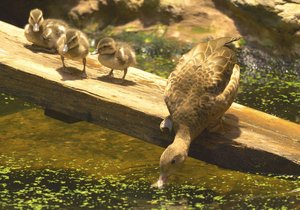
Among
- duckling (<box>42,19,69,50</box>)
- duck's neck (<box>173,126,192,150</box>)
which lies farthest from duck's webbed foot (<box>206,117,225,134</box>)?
duckling (<box>42,19,69,50</box>)

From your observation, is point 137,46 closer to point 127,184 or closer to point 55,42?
point 55,42

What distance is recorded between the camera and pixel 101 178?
6.25m

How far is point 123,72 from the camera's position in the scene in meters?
7.00

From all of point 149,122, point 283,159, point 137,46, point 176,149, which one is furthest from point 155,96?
point 137,46

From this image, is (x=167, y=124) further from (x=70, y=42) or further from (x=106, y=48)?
(x=70, y=42)

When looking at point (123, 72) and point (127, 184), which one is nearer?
point (127, 184)

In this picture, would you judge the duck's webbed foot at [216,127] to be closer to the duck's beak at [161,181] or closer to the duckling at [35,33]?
the duck's beak at [161,181]

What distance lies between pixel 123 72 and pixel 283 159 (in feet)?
6.69

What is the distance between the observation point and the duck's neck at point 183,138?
221 inches

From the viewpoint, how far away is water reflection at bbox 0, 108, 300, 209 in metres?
5.63

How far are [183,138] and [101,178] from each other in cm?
96

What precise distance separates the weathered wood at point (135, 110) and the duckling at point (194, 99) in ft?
0.61

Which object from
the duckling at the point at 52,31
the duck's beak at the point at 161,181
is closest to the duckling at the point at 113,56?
the duckling at the point at 52,31

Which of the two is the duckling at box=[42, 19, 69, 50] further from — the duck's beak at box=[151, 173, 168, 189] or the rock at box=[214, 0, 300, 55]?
the rock at box=[214, 0, 300, 55]
